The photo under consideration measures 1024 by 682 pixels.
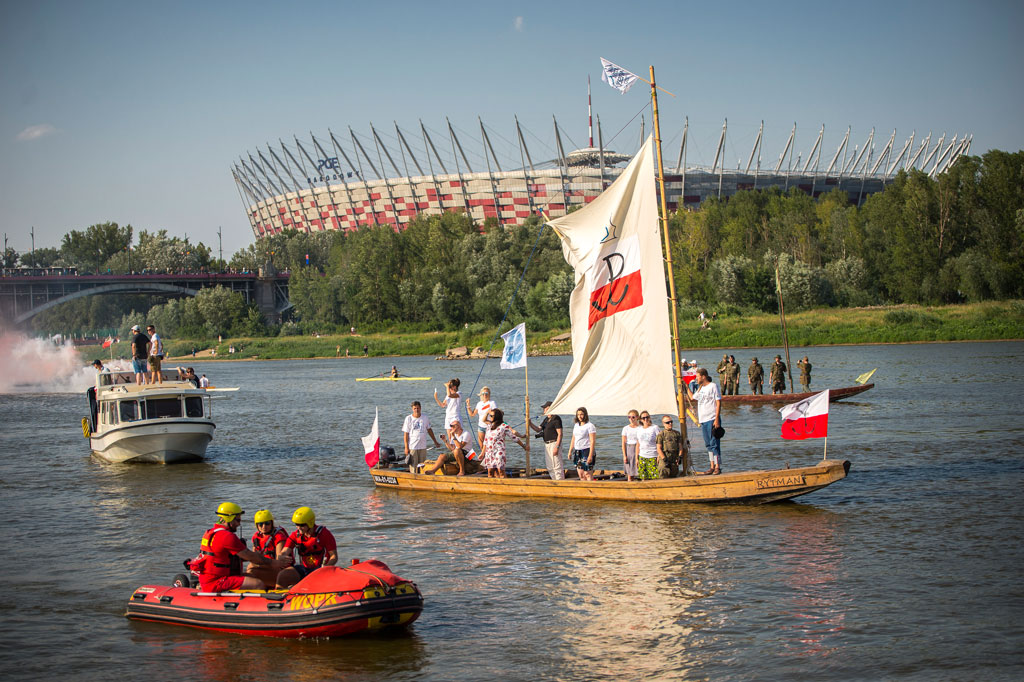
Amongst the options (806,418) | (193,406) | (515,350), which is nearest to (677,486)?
(806,418)

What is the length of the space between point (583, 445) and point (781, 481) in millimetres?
4673

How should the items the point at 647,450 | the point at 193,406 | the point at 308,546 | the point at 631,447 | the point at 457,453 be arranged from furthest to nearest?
the point at 193,406 < the point at 457,453 < the point at 631,447 < the point at 647,450 < the point at 308,546

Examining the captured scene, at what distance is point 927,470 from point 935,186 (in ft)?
262

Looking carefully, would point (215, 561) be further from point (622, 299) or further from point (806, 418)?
point (806, 418)

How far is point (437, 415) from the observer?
47.7 metres

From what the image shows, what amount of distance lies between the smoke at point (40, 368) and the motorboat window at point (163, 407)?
6011 cm

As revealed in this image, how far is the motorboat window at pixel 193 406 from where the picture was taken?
32688 millimetres

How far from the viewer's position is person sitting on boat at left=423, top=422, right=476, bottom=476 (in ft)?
78.1

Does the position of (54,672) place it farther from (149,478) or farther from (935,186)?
(935,186)

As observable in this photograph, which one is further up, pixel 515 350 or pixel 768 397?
pixel 515 350

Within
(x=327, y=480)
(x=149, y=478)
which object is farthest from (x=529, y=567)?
(x=149, y=478)

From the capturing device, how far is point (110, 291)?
14425 cm

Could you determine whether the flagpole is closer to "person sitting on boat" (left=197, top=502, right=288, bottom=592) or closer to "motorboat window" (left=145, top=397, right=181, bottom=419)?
"person sitting on boat" (left=197, top=502, right=288, bottom=592)

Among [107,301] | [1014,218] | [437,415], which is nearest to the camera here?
[437,415]
